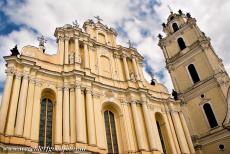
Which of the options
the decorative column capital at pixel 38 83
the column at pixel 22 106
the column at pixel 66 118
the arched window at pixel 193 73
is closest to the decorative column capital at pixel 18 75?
the column at pixel 22 106

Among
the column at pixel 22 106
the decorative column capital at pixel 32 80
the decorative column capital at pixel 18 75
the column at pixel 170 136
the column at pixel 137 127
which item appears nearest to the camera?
the column at pixel 22 106

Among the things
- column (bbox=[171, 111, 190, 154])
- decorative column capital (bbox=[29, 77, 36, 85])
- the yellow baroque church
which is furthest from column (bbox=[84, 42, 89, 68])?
column (bbox=[171, 111, 190, 154])

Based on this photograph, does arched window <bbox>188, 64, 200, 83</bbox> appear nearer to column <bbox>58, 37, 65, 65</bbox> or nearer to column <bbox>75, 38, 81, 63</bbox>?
column <bbox>75, 38, 81, 63</bbox>

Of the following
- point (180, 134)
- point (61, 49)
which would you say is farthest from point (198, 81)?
point (61, 49)

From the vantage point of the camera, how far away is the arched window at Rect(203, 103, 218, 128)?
80.3 ft

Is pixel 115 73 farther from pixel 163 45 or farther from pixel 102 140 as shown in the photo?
pixel 163 45

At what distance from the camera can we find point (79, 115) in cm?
1570

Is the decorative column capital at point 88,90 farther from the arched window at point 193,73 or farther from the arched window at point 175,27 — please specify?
the arched window at point 175,27

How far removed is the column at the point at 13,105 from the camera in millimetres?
13290

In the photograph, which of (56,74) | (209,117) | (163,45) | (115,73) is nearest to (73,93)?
(56,74)

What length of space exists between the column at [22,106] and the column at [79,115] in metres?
3.15

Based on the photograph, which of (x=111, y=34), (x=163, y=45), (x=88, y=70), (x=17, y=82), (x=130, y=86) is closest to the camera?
(x=17, y=82)

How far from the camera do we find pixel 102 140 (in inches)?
647

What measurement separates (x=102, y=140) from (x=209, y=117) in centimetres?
1325
